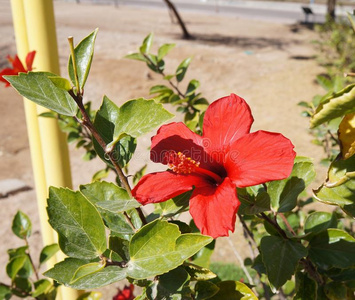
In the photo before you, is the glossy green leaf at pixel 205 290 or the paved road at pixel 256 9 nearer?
the glossy green leaf at pixel 205 290

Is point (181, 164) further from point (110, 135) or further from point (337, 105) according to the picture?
point (337, 105)

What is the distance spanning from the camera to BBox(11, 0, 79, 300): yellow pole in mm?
1035

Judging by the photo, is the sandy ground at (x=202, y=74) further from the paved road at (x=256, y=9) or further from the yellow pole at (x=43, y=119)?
the paved road at (x=256, y=9)

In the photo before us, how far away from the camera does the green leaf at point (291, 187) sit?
2.44 feet

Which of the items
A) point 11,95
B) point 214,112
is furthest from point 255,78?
point 214,112

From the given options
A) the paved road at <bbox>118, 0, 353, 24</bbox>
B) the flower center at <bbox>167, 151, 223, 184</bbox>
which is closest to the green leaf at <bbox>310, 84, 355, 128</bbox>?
the flower center at <bbox>167, 151, 223, 184</bbox>

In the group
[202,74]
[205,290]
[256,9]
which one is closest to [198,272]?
[205,290]

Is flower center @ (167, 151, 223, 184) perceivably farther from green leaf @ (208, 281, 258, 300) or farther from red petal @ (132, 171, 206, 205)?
green leaf @ (208, 281, 258, 300)

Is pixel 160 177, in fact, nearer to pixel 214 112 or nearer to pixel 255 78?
pixel 214 112

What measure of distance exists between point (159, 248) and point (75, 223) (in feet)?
0.49

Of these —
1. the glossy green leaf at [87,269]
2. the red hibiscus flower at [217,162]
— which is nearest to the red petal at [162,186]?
the red hibiscus flower at [217,162]

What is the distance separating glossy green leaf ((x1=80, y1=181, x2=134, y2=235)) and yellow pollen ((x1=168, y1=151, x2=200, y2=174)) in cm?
10

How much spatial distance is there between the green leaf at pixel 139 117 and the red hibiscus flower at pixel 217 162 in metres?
0.06

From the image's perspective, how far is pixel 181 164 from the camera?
668 millimetres
